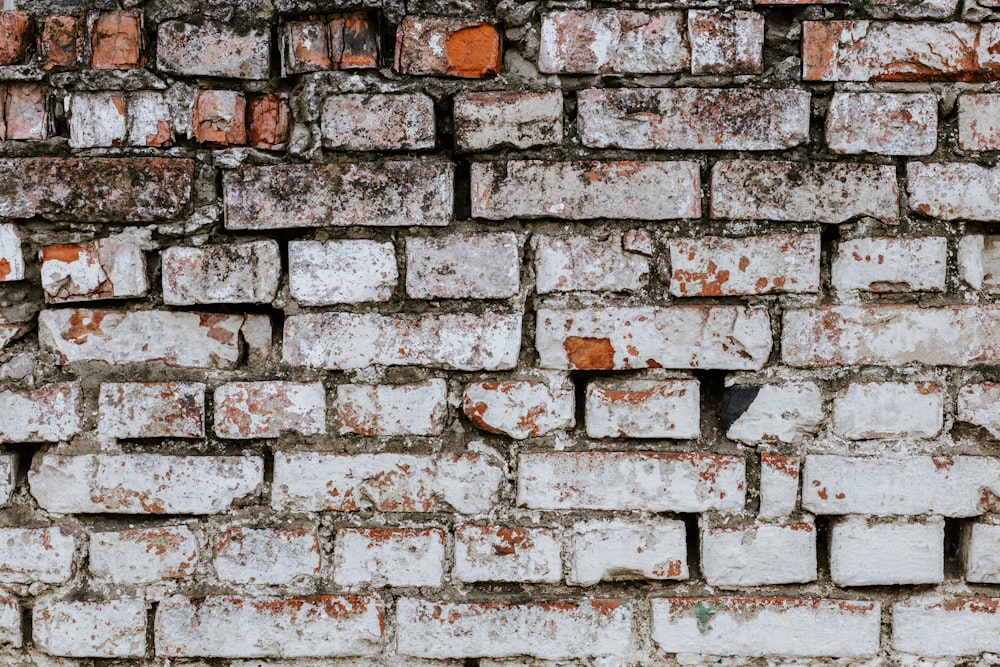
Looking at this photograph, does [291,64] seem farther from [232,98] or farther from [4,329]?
[4,329]

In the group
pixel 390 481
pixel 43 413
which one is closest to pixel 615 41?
pixel 390 481

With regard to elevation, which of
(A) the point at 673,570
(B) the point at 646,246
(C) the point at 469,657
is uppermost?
(B) the point at 646,246

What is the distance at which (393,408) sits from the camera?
123 centimetres

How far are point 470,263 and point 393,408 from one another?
260mm

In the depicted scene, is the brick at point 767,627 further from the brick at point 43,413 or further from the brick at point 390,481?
the brick at point 43,413

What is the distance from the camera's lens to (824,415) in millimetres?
1213

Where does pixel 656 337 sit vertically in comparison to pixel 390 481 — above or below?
above

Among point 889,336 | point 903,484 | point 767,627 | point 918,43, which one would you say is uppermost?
point 918,43

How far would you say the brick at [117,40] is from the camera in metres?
1.22

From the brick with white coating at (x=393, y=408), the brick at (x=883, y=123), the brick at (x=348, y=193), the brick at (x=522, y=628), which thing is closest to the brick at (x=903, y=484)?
the brick at (x=522, y=628)

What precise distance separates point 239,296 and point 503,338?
43 centimetres

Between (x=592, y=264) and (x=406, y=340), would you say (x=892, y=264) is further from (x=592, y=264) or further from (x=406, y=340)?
(x=406, y=340)

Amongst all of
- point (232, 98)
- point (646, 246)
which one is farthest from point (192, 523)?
point (646, 246)

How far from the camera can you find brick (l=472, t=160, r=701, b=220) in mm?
1206
